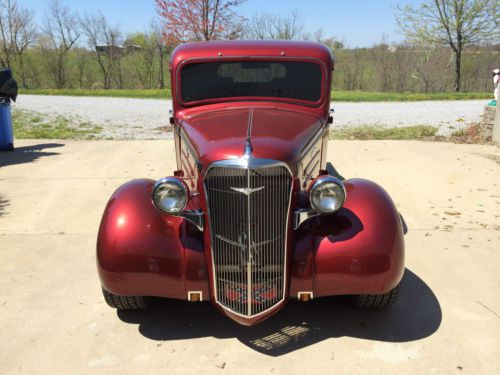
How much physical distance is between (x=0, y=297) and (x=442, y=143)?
777cm

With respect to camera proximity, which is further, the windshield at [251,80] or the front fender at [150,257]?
the windshield at [251,80]

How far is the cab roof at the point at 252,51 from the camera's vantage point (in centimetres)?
388

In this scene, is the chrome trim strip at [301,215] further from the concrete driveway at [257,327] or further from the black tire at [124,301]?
the black tire at [124,301]

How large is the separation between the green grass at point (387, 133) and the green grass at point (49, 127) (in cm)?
549

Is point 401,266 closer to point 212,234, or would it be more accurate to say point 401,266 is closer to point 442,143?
point 212,234

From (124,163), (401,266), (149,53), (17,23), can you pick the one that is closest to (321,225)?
(401,266)

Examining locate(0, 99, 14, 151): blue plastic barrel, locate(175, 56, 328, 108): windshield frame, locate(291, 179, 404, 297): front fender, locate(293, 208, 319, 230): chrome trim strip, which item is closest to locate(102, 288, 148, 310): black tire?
locate(291, 179, 404, 297): front fender

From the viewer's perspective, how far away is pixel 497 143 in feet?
26.7

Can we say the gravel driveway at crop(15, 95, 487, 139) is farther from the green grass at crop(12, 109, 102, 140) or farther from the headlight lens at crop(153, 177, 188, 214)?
the headlight lens at crop(153, 177, 188, 214)

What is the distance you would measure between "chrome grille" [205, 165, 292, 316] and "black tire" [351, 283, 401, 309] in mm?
656

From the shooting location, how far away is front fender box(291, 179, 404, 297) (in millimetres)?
2600

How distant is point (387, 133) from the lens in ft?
31.2

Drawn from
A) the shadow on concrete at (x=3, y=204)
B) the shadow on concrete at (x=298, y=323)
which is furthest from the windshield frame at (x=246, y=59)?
the shadow on concrete at (x=3, y=204)

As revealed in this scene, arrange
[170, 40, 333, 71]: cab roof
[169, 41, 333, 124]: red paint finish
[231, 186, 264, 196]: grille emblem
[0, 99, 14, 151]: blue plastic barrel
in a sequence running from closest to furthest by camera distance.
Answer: [231, 186, 264, 196]: grille emblem
[169, 41, 333, 124]: red paint finish
[170, 40, 333, 71]: cab roof
[0, 99, 14, 151]: blue plastic barrel
